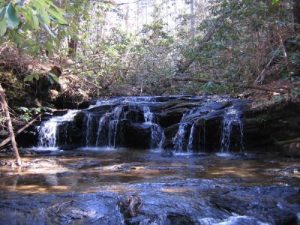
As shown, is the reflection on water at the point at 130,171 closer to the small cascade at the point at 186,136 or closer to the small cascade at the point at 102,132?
the small cascade at the point at 186,136

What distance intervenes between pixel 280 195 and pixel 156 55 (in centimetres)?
1832

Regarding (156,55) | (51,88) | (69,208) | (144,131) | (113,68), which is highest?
(156,55)

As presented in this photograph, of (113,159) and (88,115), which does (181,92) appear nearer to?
(88,115)

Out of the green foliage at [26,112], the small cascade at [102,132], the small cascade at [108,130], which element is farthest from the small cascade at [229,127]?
the green foliage at [26,112]

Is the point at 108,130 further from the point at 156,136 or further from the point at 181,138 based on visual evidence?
A: the point at 181,138

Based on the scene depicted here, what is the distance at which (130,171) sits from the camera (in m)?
7.91

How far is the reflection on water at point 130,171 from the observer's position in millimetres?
6590

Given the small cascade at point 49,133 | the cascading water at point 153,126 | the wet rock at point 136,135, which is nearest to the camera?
the cascading water at point 153,126

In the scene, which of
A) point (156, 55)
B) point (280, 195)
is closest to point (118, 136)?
point (280, 195)

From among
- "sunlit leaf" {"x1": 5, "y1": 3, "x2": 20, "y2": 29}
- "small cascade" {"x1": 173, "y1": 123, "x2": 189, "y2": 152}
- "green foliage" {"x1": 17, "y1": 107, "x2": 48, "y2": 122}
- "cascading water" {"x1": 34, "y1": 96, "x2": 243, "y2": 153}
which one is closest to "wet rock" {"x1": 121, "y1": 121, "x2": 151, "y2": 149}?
"cascading water" {"x1": 34, "y1": 96, "x2": 243, "y2": 153}

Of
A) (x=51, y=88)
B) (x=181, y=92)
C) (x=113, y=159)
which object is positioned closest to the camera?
(x=113, y=159)

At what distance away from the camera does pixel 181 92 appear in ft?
63.9

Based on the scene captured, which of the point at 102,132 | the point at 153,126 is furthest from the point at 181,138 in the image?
the point at 102,132

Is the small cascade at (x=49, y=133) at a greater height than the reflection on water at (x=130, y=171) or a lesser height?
greater
